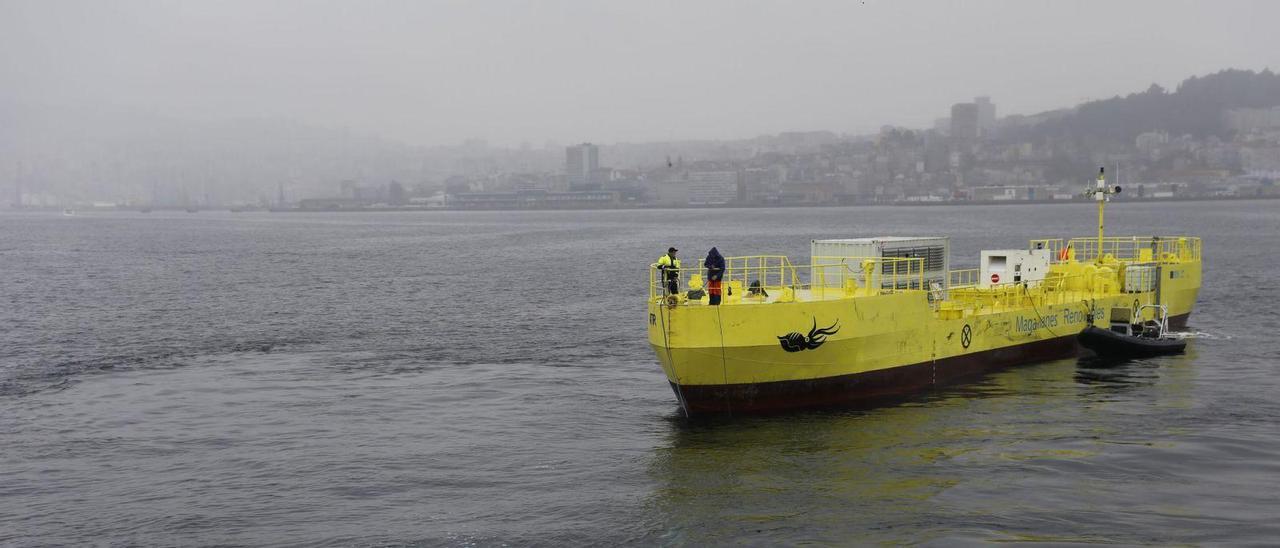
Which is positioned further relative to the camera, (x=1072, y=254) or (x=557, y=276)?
(x=557, y=276)

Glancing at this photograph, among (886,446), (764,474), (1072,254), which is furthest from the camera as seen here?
(1072,254)

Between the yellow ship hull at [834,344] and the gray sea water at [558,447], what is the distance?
23.9 inches

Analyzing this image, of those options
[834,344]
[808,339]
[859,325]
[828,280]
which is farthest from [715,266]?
[828,280]

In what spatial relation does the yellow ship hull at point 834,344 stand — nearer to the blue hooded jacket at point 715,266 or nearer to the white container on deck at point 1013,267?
the blue hooded jacket at point 715,266

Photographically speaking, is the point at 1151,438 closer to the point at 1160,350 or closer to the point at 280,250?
the point at 1160,350

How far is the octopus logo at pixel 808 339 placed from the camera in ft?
73.5

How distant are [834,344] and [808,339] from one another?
895mm

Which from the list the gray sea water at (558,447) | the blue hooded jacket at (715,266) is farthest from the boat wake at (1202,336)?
the blue hooded jacket at (715,266)

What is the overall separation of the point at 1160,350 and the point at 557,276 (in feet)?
124

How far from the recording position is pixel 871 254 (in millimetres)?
25859

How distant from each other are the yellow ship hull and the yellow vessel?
0.03 m

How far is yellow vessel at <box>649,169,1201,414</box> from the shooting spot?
2200cm

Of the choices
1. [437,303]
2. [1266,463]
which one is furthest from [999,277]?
[437,303]

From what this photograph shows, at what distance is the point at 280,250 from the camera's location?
97.7m
